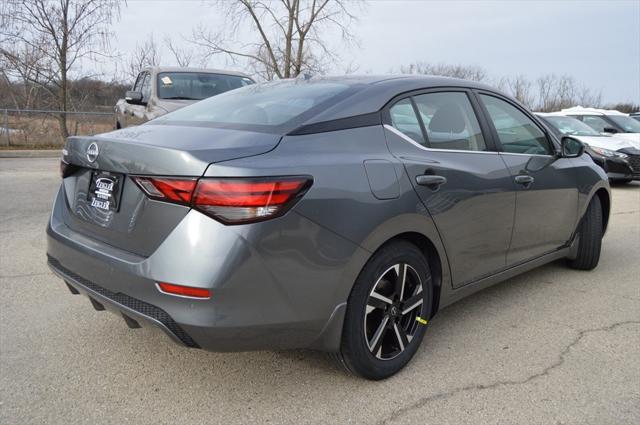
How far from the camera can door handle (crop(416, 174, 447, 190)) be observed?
2.77 meters

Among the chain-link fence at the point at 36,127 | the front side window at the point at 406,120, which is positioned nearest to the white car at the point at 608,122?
the front side window at the point at 406,120

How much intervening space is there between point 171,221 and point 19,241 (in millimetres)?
3840

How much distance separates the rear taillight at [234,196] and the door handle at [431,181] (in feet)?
2.83

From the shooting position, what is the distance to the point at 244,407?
98.0 inches

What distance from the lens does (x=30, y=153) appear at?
1498 centimetres

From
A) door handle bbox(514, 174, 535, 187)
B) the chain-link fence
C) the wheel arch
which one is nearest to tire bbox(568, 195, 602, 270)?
door handle bbox(514, 174, 535, 187)

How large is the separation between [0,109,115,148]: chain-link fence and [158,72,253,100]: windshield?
9.55m

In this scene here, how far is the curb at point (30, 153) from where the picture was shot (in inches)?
570

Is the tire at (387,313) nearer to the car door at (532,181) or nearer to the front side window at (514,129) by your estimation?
the car door at (532,181)

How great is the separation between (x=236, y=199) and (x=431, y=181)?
1.18m

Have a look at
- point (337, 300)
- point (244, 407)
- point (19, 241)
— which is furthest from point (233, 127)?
point (19, 241)

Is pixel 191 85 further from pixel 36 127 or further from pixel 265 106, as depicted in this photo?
pixel 36 127

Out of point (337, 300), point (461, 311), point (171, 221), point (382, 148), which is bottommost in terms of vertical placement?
point (461, 311)

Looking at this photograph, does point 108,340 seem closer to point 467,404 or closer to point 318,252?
point 318,252
